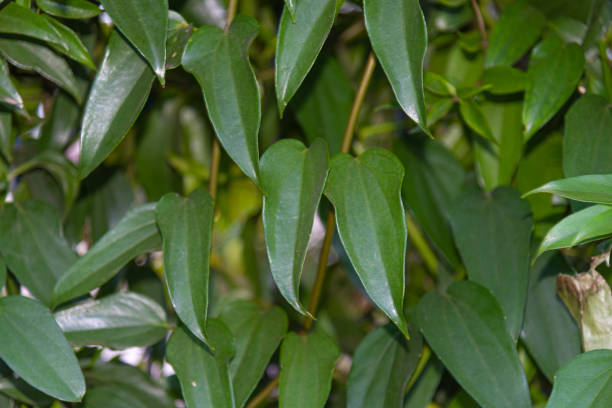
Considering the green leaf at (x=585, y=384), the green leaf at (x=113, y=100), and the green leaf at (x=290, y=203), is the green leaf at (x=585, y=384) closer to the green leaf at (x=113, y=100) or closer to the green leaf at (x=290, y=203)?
the green leaf at (x=290, y=203)

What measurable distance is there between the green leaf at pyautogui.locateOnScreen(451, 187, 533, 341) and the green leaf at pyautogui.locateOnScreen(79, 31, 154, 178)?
26cm

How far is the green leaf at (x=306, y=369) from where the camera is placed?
Result: 46 centimetres

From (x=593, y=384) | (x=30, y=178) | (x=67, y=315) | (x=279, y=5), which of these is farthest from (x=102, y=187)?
(x=593, y=384)

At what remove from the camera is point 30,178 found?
65 centimetres

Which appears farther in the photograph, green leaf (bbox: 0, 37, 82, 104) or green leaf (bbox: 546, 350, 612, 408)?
green leaf (bbox: 0, 37, 82, 104)

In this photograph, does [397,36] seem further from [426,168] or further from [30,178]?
[30,178]

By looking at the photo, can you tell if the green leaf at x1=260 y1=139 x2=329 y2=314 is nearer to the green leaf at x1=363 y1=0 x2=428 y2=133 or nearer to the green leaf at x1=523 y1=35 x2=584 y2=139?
the green leaf at x1=363 y1=0 x2=428 y2=133

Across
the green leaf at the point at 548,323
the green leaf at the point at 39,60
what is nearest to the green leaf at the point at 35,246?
the green leaf at the point at 39,60

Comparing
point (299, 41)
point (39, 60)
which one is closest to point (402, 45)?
point (299, 41)

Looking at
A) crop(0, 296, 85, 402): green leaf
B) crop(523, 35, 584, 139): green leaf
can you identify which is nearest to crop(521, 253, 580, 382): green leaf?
crop(523, 35, 584, 139): green leaf

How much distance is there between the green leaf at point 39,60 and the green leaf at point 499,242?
325 mm

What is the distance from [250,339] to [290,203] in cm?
13

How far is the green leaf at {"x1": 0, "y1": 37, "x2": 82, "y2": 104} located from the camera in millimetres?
518

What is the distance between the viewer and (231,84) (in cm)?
45
